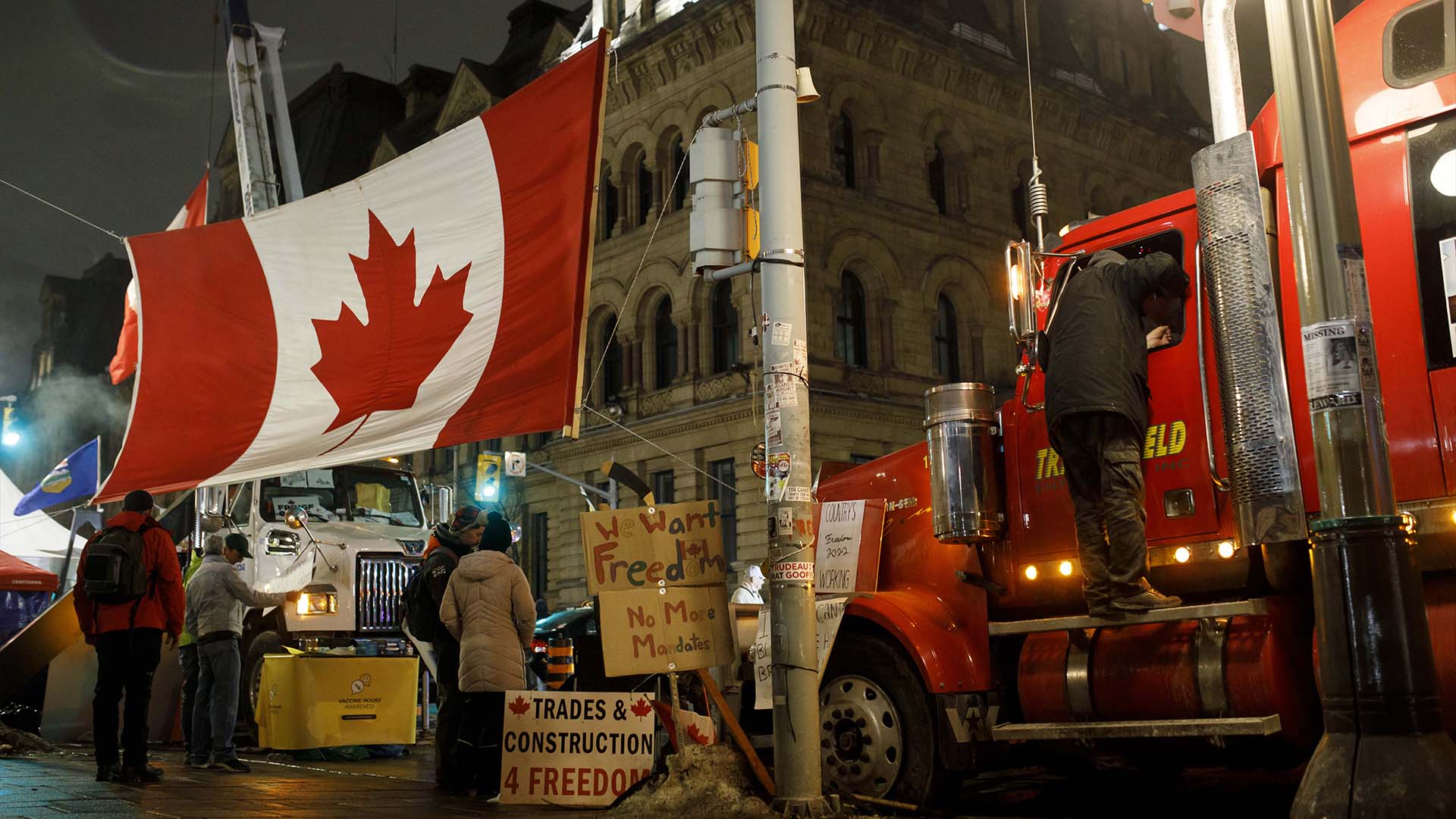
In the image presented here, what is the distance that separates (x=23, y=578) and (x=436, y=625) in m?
9.37

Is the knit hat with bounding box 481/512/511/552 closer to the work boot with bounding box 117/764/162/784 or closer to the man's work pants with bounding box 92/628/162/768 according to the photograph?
the man's work pants with bounding box 92/628/162/768

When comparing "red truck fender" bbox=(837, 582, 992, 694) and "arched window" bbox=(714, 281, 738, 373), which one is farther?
"arched window" bbox=(714, 281, 738, 373)

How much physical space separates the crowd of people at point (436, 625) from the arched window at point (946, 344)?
27.2 m

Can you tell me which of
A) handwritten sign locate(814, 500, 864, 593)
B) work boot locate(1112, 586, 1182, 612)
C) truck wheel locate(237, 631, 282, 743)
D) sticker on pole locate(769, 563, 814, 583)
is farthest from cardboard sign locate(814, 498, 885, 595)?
truck wheel locate(237, 631, 282, 743)

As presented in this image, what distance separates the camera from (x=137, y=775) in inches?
374

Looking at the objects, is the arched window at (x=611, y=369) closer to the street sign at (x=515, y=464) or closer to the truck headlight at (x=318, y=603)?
the street sign at (x=515, y=464)

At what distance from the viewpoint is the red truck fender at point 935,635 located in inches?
271

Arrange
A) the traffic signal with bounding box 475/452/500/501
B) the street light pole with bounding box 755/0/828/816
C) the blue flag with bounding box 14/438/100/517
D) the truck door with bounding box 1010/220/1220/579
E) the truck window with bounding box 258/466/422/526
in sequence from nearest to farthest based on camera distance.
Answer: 1. the truck door with bounding box 1010/220/1220/579
2. the street light pole with bounding box 755/0/828/816
3. the truck window with bounding box 258/466/422/526
4. the blue flag with bounding box 14/438/100/517
5. the traffic signal with bounding box 475/452/500/501

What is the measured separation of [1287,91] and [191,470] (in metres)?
6.51

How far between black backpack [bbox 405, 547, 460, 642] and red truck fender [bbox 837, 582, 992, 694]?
3616 mm

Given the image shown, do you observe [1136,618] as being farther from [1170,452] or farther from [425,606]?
[425,606]

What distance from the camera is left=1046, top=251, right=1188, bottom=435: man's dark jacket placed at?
6316 mm

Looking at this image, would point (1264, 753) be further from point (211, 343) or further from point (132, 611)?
point (132, 611)

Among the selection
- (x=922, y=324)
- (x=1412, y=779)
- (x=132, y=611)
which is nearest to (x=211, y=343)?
(x=132, y=611)
